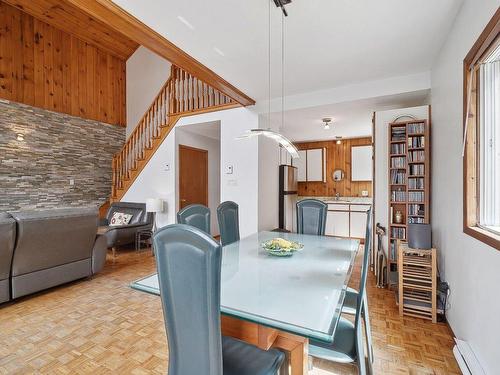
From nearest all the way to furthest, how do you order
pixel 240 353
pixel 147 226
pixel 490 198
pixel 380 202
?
1. pixel 240 353
2. pixel 490 198
3. pixel 380 202
4. pixel 147 226

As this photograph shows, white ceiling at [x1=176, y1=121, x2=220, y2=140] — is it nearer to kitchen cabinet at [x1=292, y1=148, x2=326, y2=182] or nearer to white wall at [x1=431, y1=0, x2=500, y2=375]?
kitchen cabinet at [x1=292, y1=148, x2=326, y2=182]

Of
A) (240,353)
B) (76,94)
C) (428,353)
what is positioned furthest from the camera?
(76,94)

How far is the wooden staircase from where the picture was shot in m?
4.88

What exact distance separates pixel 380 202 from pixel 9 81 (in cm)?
620

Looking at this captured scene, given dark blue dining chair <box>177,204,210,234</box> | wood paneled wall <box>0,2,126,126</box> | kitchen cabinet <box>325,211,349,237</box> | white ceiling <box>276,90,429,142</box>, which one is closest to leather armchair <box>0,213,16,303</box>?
dark blue dining chair <box>177,204,210,234</box>

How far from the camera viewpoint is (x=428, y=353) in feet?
6.24

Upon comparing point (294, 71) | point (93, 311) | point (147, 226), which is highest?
point (294, 71)

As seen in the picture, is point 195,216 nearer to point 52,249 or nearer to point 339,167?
point 52,249

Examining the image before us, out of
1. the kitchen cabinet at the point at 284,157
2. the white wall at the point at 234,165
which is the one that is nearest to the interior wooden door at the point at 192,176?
the white wall at the point at 234,165

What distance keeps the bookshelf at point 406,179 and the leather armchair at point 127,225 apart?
163 inches

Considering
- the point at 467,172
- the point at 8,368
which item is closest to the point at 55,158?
the point at 8,368

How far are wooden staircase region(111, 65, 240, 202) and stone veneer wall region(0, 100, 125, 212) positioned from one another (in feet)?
1.32

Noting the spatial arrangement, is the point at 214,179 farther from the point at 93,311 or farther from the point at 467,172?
the point at 467,172

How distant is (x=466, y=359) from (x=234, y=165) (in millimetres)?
3592
